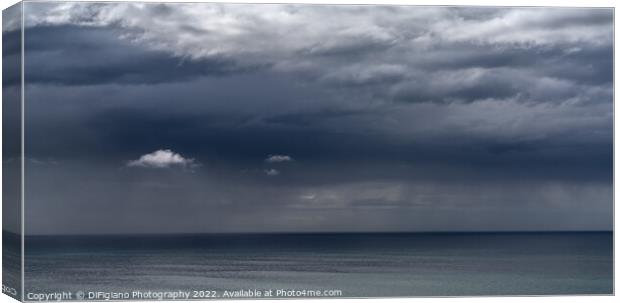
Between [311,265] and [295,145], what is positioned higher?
[295,145]

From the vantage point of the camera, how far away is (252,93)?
28875 millimetres

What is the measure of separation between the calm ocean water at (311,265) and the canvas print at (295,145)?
5 centimetres

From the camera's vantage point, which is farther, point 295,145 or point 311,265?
point 311,265

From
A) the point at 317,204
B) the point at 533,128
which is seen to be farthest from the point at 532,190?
the point at 317,204

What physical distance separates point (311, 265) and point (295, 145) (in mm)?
2350

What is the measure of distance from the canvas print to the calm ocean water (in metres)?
0.05

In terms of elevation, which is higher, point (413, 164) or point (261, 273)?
point (413, 164)

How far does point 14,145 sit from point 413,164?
24.3ft

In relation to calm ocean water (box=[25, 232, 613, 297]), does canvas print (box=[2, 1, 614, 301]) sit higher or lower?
higher

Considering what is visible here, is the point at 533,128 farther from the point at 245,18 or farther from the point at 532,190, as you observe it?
the point at 245,18

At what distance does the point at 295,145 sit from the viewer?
29109mm

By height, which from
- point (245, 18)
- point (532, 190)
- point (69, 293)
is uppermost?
point (245, 18)

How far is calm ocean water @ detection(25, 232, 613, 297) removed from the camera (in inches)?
1113

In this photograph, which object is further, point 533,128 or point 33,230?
point 533,128
